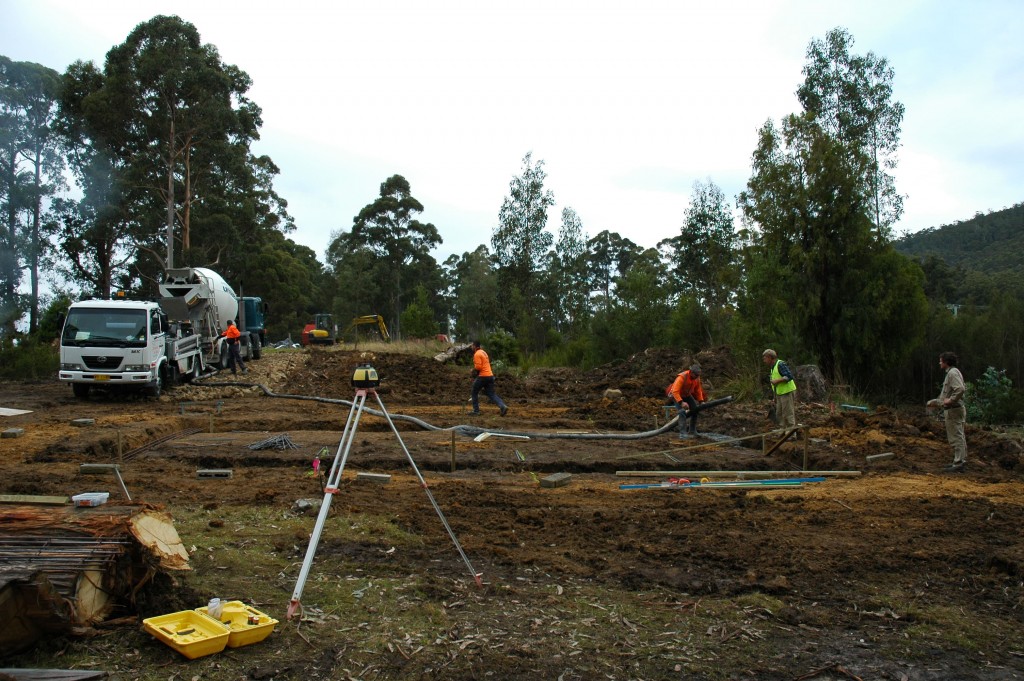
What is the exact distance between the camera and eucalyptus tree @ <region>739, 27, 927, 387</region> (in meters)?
20.0

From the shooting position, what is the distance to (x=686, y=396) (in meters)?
13.6

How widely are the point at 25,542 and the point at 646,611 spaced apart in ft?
13.5

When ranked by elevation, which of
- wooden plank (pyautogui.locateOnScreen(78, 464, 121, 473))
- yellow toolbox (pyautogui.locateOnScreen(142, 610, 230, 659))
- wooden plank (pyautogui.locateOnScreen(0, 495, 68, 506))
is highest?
wooden plank (pyautogui.locateOnScreen(0, 495, 68, 506))

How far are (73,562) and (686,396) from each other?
426 inches

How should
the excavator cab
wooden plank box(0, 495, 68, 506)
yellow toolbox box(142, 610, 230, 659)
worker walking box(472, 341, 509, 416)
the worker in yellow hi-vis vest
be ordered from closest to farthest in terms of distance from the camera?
yellow toolbox box(142, 610, 230, 659) < wooden plank box(0, 495, 68, 506) < the worker in yellow hi-vis vest < worker walking box(472, 341, 509, 416) < the excavator cab


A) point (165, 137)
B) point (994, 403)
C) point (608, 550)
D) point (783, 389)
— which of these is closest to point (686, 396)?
point (783, 389)

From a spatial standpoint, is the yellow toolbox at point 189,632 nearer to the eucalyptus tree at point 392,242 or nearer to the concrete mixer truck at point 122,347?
the concrete mixer truck at point 122,347

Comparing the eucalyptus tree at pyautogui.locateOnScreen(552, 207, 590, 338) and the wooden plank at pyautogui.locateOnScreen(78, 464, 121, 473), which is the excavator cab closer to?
the eucalyptus tree at pyautogui.locateOnScreen(552, 207, 590, 338)

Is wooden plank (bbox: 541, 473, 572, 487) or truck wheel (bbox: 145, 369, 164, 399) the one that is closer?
wooden plank (bbox: 541, 473, 572, 487)

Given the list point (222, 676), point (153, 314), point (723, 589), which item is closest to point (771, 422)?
point (723, 589)

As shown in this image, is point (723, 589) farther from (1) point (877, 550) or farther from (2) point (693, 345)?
(2) point (693, 345)

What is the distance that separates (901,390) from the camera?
21953mm

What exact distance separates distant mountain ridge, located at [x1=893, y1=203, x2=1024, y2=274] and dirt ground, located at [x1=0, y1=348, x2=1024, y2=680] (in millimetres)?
42404

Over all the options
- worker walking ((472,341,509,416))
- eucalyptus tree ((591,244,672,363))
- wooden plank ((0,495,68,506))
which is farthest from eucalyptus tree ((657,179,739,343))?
wooden plank ((0,495,68,506))
